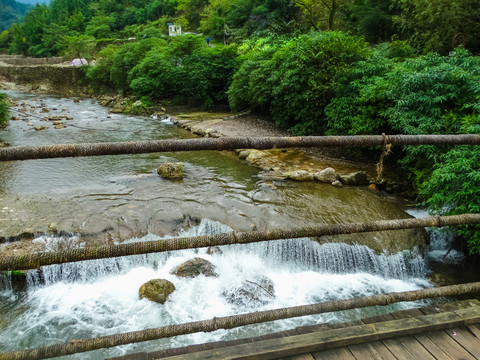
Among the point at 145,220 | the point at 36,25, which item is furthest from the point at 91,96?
the point at 36,25

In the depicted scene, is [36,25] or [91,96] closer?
[91,96]

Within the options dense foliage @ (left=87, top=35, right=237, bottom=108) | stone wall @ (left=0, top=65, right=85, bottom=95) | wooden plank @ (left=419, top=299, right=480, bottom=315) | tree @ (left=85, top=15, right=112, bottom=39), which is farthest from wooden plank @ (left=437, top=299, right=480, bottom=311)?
tree @ (left=85, top=15, right=112, bottom=39)

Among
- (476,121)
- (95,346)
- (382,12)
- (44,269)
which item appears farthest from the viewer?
(382,12)

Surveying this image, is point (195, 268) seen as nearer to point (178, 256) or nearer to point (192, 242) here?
point (178, 256)

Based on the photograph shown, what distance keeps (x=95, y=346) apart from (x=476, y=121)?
7287 millimetres

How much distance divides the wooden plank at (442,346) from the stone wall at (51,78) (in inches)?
1256

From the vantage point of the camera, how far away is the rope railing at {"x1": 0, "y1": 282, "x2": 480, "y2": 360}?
1512mm

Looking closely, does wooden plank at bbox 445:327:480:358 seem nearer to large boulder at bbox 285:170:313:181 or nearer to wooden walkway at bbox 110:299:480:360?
wooden walkway at bbox 110:299:480:360

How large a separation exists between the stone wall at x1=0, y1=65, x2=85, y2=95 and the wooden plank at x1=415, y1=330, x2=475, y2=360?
3191 centimetres

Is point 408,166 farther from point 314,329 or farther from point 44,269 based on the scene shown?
point 44,269

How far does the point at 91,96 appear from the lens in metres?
27.2

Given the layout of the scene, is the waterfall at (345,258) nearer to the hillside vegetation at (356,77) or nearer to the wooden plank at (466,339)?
the hillside vegetation at (356,77)

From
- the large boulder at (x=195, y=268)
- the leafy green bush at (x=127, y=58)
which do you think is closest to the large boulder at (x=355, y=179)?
the large boulder at (x=195, y=268)

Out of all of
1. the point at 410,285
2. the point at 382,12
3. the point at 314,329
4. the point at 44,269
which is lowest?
the point at 410,285
